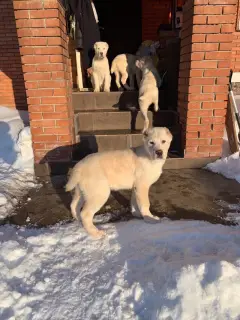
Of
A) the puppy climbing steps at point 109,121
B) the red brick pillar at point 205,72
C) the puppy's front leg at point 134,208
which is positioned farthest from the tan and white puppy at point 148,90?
the puppy's front leg at point 134,208

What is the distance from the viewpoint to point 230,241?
2736 millimetres

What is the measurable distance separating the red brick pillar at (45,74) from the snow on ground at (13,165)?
0.30 meters

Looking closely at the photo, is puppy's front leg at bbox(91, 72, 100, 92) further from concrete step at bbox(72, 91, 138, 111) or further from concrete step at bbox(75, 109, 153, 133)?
concrete step at bbox(75, 109, 153, 133)

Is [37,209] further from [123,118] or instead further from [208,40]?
[208,40]

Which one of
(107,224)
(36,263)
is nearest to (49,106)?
(107,224)

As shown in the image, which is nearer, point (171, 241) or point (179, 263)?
point (179, 263)

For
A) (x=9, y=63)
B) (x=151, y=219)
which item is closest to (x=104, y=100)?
(x=151, y=219)

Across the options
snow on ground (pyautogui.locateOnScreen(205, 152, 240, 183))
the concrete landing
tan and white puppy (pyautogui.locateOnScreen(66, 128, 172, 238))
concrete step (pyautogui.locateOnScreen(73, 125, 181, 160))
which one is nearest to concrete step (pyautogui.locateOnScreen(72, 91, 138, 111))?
concrete step (pyautogui.locateOnScreen(73, 125, 181, 160))

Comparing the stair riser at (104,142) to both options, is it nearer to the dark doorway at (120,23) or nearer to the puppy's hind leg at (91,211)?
the puppy's hind leg at (91,211)

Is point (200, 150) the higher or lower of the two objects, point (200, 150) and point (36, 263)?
the higher

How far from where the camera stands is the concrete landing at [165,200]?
337 centimetres

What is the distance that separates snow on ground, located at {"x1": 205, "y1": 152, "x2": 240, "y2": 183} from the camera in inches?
173

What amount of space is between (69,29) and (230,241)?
601 cm

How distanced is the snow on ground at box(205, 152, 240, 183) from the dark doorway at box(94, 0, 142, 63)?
29.8 feet
